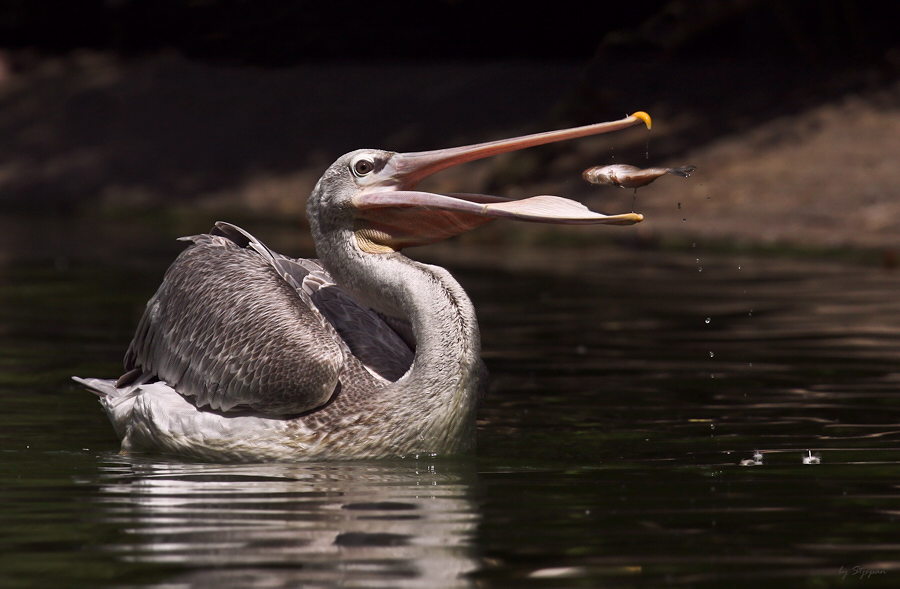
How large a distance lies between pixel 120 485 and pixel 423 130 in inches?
525

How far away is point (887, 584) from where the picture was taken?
3822 mm

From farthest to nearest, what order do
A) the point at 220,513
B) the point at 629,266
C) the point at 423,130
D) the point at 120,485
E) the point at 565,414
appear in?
the point at 423,130 → the point at 629,266 → the point at 565,414 → the point at 120,485 → the point at 220,513

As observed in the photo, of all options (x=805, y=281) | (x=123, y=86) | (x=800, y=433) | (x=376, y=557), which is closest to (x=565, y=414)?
(x=800, y=433)

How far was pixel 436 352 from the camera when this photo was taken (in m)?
5.37

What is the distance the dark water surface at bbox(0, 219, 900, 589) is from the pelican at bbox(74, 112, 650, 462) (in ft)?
0.46

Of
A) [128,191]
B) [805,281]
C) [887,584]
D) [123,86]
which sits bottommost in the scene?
[887,584]

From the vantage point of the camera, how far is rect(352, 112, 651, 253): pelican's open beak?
5.25m

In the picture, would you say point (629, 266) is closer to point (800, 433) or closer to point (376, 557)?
point (800, 433)

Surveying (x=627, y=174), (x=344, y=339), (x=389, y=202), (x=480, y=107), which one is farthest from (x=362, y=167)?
(x=480, y=107)

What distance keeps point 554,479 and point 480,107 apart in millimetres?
13629

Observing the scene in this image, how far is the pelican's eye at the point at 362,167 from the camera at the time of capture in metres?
5.68

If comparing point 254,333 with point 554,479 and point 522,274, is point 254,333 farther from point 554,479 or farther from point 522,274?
point 522,274

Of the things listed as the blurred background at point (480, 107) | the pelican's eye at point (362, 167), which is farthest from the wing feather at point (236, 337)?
the blurred background at point (480, 107)

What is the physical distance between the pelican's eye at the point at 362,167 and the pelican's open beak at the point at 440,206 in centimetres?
7
